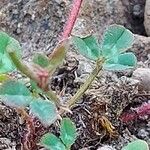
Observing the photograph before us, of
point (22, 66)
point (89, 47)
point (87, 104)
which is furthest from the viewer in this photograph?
point (87, 104)

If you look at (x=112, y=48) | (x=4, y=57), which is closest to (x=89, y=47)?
(x=112, y=48)

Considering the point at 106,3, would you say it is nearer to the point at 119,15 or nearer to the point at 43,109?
the point at 119,15

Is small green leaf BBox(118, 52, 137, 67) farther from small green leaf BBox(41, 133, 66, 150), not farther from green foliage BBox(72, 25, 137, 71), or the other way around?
small green leaf BBox(41, 133, 66, 150)

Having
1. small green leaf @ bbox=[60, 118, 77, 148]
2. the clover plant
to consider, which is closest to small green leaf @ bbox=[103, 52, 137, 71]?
the clover plant

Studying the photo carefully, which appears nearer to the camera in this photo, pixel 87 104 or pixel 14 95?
pixel 14 95

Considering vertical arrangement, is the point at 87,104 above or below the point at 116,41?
below

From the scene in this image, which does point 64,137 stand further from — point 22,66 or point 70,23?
point 70,23
